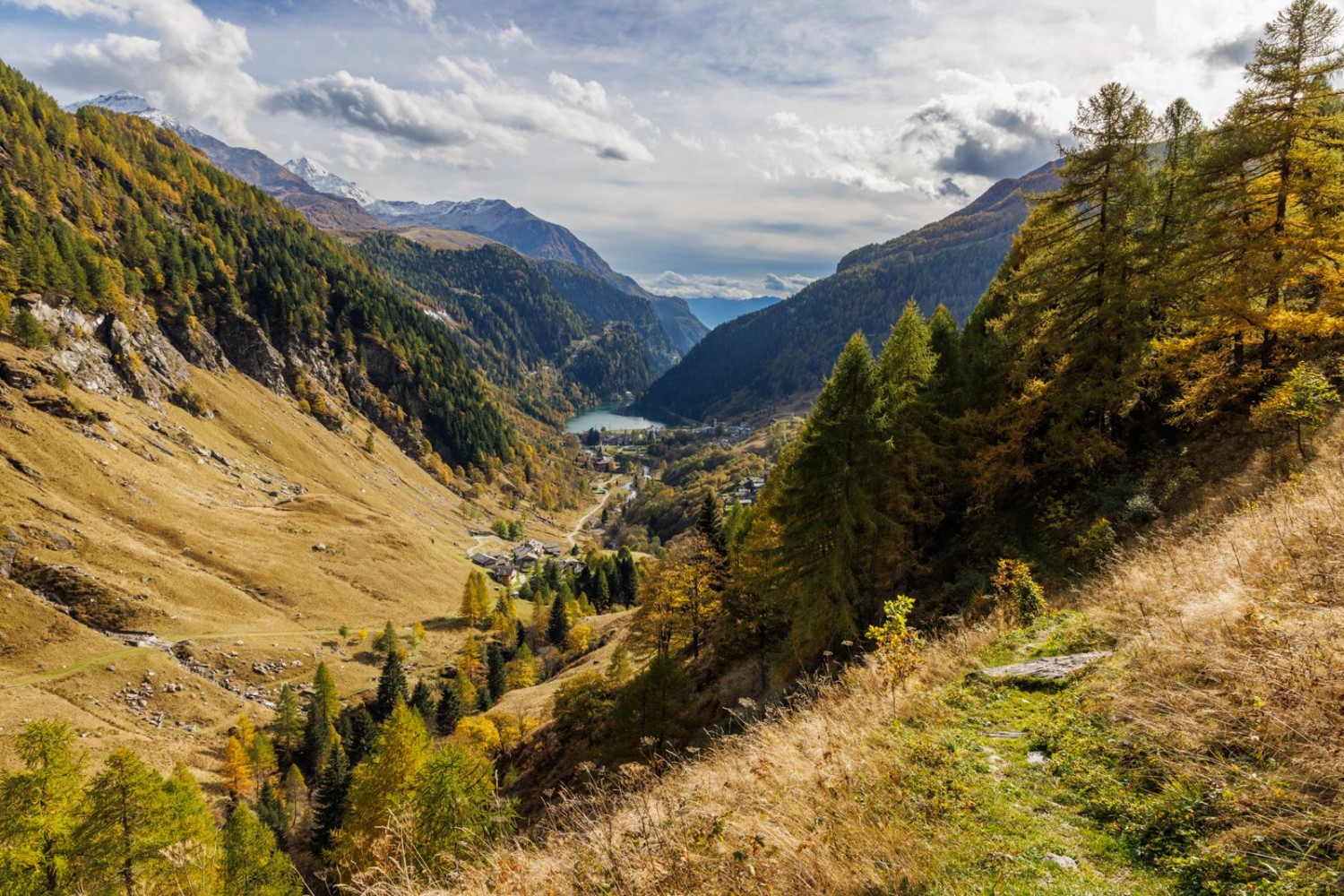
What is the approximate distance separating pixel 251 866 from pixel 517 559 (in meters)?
115

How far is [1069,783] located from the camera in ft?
19.9

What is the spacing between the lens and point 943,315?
30.4 metres

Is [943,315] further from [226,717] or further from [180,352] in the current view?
[180,352]

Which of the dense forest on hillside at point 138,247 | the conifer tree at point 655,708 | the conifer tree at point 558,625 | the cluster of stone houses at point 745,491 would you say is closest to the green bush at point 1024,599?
the conifer tree at point 655,708

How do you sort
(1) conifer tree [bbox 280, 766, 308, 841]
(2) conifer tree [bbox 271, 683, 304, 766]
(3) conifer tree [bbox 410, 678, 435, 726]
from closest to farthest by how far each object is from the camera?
(1) conifer tree [bbox 280, 766, 308, 841] → (2) conifer tree [bbox 271, 683, 304, 766] → (3) conifer tree [bbox 410, 678, 435, 726]

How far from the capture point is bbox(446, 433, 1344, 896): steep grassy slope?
4520 millimetres

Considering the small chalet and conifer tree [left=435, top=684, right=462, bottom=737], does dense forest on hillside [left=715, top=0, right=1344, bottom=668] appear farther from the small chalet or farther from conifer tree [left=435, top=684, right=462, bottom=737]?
the small chalet

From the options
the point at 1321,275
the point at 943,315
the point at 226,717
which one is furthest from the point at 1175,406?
the point at 226,717

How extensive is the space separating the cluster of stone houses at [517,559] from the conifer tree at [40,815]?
102 meters

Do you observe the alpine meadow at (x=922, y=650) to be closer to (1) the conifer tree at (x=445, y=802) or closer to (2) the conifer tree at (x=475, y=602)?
(1) the conifer tree at (x=445, y=802)

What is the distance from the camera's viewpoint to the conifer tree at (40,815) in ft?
71.4

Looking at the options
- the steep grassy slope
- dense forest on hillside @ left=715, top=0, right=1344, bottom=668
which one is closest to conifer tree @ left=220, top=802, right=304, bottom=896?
dense forest on hillside @ left=715, top=0, right=1344, bottom=668

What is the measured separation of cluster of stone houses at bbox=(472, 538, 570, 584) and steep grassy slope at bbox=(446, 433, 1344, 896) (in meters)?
126

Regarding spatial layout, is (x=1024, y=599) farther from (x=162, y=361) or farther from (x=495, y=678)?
(x=162, y=361)
